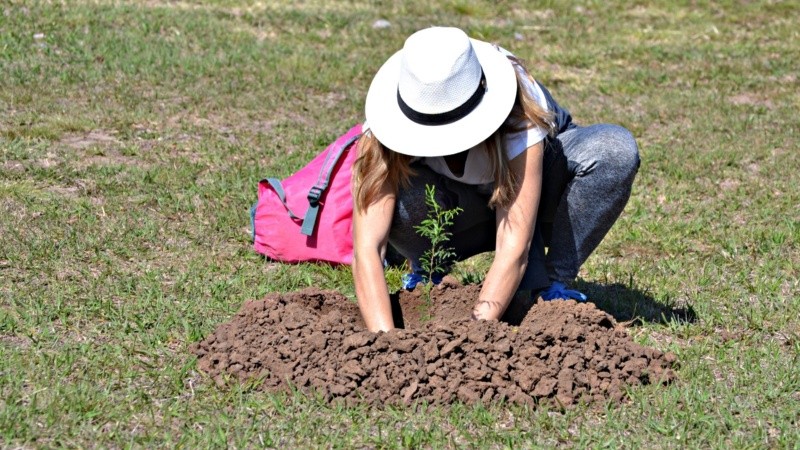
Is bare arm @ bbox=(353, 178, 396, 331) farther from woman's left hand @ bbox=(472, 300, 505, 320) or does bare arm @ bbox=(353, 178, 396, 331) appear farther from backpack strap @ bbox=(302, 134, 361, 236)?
backpack strap @ bbox=(302, 134, 361, 236)

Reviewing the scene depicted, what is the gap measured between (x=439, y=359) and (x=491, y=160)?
2.25 ft

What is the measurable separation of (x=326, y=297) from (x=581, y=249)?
1002 millimetres

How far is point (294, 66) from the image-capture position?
320 inches

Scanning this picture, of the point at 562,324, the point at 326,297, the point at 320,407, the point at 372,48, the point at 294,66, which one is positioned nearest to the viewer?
the point at 320,407

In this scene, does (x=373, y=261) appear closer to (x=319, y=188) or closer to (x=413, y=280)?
Answer: (x=413, y=280)

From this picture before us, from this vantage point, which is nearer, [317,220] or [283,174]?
[317,220]

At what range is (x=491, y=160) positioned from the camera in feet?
12.2

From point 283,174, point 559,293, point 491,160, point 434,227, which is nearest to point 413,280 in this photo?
point 559,293

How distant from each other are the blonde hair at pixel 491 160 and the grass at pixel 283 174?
739 mm

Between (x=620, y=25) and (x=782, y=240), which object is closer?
(x=782, y=240)

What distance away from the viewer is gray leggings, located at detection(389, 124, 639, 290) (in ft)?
13.2

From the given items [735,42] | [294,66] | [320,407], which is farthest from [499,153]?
[735,42]

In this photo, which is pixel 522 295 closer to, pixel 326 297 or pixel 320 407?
pixel 326 297

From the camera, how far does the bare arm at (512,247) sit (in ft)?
12.3
